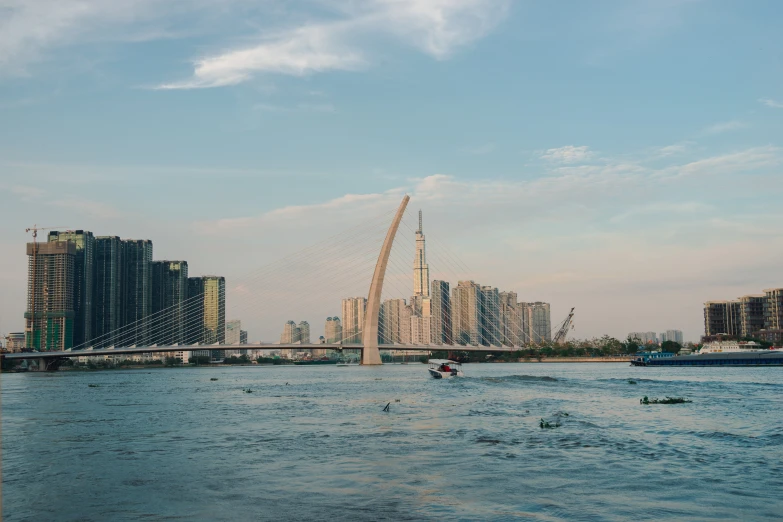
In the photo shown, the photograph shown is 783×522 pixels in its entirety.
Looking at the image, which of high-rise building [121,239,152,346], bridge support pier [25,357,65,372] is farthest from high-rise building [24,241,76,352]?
bridge support pier [25,357,65,372]

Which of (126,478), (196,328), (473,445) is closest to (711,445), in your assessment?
(473,445)

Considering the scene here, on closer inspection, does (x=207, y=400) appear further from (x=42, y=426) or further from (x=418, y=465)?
(x=418, y=465)

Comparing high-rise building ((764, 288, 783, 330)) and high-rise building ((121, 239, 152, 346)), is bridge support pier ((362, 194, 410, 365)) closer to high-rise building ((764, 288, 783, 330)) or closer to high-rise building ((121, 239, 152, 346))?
high-rise building ((121, 239, 152, 346))

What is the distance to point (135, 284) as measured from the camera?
190m

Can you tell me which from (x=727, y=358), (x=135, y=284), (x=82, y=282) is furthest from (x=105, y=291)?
(x=727, y=358)

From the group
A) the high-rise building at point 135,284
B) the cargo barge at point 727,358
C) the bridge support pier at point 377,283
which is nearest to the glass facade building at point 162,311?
the high-rise building at point 135,284

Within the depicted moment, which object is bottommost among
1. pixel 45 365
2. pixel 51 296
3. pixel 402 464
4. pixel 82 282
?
pixel 45 365

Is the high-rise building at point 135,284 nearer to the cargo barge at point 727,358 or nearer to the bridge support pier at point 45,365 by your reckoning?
the bridge support pier at point 45,365

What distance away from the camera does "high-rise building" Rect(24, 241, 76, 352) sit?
561 ft

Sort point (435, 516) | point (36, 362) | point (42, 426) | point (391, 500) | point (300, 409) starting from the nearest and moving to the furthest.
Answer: point (435, 516)
point (391, 500)
point (42, 426)
point (300, 409)
point (36, 362)

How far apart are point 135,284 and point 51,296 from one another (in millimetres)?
23710

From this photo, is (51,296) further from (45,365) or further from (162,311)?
(45,365)

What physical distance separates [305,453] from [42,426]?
58.3ft

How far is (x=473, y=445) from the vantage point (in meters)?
23.8
